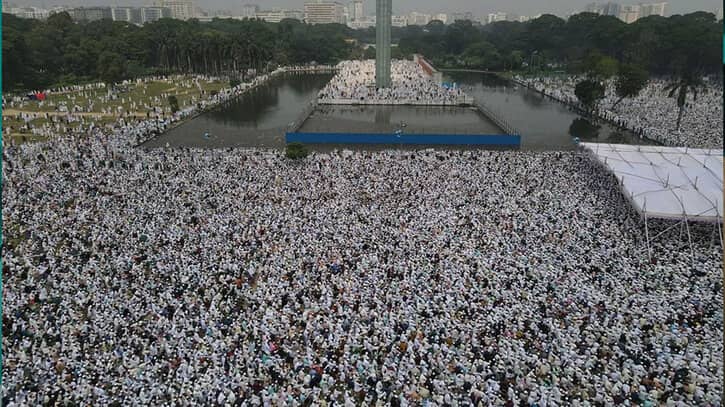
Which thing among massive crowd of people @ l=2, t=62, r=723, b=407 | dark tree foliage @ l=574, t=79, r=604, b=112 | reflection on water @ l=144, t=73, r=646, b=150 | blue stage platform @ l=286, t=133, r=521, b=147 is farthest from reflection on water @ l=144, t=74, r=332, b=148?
dark tree foliage @ l=574, t=79, r=604, b=112

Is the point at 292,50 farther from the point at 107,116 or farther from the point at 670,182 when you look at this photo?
the point at 670,182

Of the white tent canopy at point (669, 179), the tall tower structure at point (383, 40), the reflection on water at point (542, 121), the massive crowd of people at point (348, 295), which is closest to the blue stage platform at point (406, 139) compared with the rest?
the reflection on water at point (542, 121)

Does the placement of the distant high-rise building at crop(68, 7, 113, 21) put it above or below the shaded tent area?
above

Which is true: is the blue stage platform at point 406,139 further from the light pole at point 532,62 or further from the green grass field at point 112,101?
the light pole at point 532,62

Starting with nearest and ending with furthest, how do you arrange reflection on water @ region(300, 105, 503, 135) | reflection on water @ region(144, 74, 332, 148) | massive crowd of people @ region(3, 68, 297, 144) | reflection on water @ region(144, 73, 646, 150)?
reflection on water @ region(144, 74, 332, 148)
reflection on water @ region(144, 73, 646, 150)
massive crowd of people @ region(3, 68, 297, 144)
reflection on water @ region(300, 105, 503, 135)

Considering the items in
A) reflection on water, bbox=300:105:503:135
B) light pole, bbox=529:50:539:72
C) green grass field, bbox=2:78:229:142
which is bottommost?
reflection on water, bbox=300:105:503:135

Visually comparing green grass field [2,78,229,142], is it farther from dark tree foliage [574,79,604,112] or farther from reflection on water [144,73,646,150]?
dark tree foliage [574,79,604,112]

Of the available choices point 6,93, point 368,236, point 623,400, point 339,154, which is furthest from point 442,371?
point 6,93

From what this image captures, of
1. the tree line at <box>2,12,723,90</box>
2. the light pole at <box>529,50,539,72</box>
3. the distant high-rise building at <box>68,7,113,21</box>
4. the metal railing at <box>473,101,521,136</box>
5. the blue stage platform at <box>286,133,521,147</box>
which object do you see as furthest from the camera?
the distant high-rise building at <box>68,7,113,21</box>
